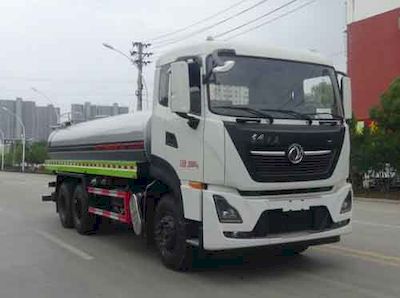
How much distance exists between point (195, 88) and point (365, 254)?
3.79 meters

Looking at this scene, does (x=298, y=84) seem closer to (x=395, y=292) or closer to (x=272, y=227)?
(x=272, y=227)

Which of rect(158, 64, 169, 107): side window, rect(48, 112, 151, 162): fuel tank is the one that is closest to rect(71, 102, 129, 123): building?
rect(48, 112, 151, 162): fuel tank

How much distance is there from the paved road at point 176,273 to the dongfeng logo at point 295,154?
1443mm

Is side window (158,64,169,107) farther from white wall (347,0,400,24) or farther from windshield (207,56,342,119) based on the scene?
white wall (347,0,400,24)

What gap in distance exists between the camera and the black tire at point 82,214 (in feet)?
39.4

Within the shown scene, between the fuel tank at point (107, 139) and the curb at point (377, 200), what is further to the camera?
the curb at point (377, 200)

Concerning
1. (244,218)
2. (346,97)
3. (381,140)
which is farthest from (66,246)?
(381,140)

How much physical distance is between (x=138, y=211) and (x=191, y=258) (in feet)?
4.78

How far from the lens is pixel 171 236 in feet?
27.5

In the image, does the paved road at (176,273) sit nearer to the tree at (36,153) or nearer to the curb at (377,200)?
the curb at (377,200)

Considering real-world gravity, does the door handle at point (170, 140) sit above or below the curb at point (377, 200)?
above

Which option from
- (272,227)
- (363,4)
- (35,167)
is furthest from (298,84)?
(35,167)

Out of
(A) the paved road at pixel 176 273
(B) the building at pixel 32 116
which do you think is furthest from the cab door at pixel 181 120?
(B) the building at pixel 32 116

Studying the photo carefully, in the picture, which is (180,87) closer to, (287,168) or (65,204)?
(287,168)
